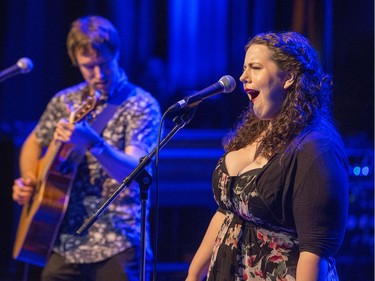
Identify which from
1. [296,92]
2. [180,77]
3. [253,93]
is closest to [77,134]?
[253,93]

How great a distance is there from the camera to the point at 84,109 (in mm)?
3623

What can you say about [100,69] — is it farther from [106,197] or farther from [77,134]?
[106,197]

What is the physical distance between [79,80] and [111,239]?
2634 mm

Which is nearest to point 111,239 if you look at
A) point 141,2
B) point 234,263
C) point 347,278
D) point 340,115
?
point 234,263

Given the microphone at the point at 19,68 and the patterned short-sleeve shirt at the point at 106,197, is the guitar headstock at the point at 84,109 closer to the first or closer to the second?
the patterned short-sleeve shirt at the point at 106,197

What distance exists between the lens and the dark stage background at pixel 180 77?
5.57 metres

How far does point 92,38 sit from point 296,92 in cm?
140

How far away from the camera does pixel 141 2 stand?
19.7ft

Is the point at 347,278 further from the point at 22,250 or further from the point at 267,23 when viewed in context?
the point at 22,250

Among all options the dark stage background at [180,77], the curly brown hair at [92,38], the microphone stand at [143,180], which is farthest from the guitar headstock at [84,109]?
the dark stage background at [180,77]

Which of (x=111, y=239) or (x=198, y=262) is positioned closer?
(x=198, y=262)

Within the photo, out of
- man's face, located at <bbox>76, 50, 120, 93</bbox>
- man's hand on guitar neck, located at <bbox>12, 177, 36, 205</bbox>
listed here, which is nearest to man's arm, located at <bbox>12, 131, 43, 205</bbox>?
man's hand on guitar neck, located at <bbox>12, 177, 36, 205</bbox>

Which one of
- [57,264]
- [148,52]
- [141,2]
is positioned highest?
[141,2]

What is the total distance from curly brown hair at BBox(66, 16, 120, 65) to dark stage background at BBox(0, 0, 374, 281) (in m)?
2.03
